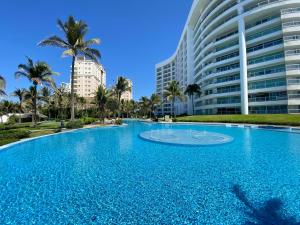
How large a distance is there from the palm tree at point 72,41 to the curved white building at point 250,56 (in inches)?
1215

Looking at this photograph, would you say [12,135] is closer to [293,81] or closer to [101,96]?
[101,96]

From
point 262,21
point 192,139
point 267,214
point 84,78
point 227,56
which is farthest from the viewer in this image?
point 84,78

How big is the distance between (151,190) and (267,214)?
3026 mm

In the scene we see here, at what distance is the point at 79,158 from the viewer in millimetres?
9273

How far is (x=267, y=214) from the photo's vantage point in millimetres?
3986

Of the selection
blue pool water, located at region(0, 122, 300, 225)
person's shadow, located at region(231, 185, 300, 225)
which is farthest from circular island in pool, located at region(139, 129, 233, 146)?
person's shadow, located at region(231, 185, 300, 225)

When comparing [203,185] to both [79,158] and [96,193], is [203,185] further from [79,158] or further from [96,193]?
[79,158]

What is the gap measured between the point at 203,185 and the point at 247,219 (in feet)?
6.14

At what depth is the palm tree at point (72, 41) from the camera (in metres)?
22.1

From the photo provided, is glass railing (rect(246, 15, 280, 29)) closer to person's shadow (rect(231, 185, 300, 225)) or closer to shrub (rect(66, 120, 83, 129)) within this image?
shrub (rect(66, 120, 83, 129))

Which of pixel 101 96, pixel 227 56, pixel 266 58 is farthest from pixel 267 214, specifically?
pixel 227 56

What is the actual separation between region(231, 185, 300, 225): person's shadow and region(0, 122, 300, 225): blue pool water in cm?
2

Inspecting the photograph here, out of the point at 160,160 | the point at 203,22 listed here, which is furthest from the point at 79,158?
the point at 203,22

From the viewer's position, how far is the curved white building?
3169 cm
